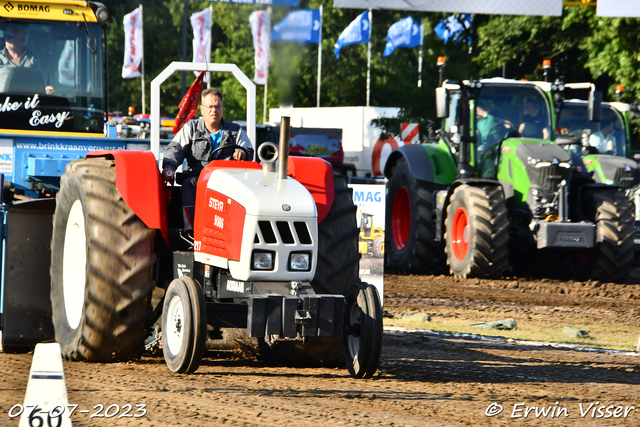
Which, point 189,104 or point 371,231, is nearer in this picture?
point 189,104

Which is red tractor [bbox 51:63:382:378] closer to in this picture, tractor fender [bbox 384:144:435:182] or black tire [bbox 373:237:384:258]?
black tire [bbox 373:237:384:258]

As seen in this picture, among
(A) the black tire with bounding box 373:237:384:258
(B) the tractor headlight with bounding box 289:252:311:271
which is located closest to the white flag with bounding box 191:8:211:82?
(A) the black tire with bounding box 373:237:384:258

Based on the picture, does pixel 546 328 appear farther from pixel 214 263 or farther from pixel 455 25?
pixel 455 25

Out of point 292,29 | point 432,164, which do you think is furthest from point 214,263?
point 292,29

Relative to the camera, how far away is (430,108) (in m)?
19.9

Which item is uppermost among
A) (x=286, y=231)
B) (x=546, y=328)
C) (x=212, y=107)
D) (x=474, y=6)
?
(x=474, y=6)

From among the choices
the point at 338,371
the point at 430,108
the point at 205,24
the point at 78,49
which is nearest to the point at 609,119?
the point at 430,108

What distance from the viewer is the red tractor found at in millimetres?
5320

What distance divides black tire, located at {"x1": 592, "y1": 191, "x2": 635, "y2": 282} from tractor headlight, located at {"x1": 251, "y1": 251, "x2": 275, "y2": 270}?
809 cm

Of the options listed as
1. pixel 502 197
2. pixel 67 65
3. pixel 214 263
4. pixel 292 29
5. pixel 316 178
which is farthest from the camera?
pixel 292 29

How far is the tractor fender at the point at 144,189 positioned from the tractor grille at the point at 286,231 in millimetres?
965

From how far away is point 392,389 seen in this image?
17.5 feet

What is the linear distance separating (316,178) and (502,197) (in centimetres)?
658

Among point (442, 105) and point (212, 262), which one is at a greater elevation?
point (442, 105)
